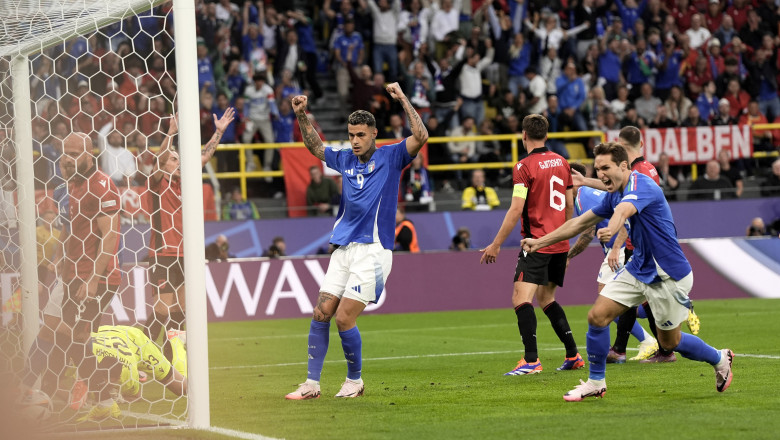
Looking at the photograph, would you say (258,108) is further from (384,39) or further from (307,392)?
(307,392)

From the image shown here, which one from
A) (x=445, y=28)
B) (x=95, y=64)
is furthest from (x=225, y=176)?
(x=95, y=64)

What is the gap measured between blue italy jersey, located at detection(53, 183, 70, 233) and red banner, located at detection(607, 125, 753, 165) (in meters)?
15.1

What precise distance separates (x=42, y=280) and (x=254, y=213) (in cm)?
1127

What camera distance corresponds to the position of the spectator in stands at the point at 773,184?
20781 mm

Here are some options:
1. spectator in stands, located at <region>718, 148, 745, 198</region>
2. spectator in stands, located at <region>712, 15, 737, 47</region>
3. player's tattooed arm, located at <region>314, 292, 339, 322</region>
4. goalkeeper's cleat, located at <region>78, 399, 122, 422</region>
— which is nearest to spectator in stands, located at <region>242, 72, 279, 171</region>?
spectator in stands, located at <region>718, 148, 745, 198</region>

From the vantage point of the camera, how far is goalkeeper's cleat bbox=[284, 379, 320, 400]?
27.3 feet

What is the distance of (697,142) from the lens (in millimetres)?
22125

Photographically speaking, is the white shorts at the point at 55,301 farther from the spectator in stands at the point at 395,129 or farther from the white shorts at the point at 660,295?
the spectator in stands at the point at 395,129

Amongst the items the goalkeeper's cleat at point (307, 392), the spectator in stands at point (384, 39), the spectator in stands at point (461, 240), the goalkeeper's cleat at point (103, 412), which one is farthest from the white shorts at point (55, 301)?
the spectator in stands at point (384, 39)

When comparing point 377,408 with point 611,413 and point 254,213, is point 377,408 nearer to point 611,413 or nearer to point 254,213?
point 611,413

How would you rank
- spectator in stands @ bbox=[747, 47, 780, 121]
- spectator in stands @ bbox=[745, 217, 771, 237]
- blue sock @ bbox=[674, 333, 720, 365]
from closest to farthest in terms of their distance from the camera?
1. blue sock @ bbox=[674, 333, 720, 365]
2. spectator in stands @ bbox=[745, 217, 771, 237]
3. spectator in stands @ bbox=[747, 47, 780, 121]

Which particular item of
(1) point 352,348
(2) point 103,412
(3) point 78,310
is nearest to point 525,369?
(1) point 352,348

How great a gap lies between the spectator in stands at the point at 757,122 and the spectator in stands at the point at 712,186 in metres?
2.00

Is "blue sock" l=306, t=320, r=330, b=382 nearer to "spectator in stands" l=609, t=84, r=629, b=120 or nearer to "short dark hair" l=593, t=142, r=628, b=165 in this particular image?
"short dark hair" l=593, t=142, r=628, b=165
